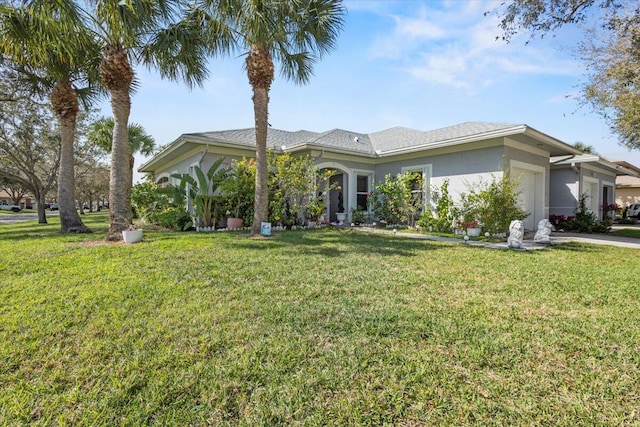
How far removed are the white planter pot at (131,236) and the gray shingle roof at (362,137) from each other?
5039mm

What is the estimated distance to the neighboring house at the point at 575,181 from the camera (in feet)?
47.5

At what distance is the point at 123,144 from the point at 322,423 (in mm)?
9806

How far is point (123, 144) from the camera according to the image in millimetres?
9062

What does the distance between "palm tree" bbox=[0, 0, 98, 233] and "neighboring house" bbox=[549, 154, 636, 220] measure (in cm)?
1931

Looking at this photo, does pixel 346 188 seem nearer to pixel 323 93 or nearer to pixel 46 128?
pixel 323 93

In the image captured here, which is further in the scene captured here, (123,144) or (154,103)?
(154,103)

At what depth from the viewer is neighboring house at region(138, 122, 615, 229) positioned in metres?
11.3

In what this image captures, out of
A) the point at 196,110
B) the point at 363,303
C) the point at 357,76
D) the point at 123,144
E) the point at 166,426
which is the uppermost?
the point at 357,76

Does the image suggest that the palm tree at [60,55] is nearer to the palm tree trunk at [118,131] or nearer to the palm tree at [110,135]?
the palm tree trunk at [118,131]

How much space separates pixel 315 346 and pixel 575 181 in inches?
697

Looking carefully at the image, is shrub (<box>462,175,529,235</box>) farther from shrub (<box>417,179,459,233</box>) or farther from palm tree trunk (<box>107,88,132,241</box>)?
palm tree trunk (<box>107,88,132,241</box>)

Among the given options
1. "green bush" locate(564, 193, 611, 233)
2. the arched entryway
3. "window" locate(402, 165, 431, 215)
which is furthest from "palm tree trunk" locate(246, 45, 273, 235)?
"green bush" locate(564, 193, 611, 233)

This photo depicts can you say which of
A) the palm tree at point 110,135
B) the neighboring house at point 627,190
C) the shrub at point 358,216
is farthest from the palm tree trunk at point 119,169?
the neighboring house at point 627,190

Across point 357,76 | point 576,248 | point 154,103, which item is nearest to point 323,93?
point 357,76
